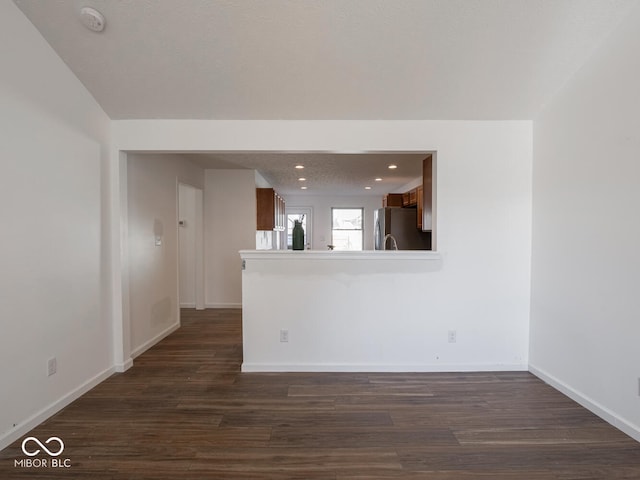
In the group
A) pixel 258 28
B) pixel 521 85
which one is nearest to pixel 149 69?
pixel 258 28

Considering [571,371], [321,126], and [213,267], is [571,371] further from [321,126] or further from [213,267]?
[213,267]

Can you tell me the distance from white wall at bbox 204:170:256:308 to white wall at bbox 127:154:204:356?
80 cm

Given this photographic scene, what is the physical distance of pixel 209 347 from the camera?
3.34m

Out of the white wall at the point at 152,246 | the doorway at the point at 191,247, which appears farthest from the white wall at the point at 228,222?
the white wall at the point at 152,246

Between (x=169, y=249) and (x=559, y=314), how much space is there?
13.7 ft

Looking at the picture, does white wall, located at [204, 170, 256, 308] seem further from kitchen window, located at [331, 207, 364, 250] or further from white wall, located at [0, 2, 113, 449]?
kitchen window, located at [331, 207, 364, 250]

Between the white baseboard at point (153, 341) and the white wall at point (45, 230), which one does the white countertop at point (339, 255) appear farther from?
the white baseboard at point (153, 341)

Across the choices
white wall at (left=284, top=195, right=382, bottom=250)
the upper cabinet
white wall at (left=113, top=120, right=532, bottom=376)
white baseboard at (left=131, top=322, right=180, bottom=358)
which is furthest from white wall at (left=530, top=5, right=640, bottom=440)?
white wall at (left=284, top=195, right=382, bottom=250)

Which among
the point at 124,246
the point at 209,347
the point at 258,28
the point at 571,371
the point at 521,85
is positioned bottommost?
the point at 209,347

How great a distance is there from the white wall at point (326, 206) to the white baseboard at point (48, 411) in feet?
18.9

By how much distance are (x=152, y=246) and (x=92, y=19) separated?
2184 mm

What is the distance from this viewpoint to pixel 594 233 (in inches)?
A: 80.4

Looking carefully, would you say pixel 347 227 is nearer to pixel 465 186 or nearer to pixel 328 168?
pixel 328 168

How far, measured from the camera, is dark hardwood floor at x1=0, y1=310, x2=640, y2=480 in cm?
159
